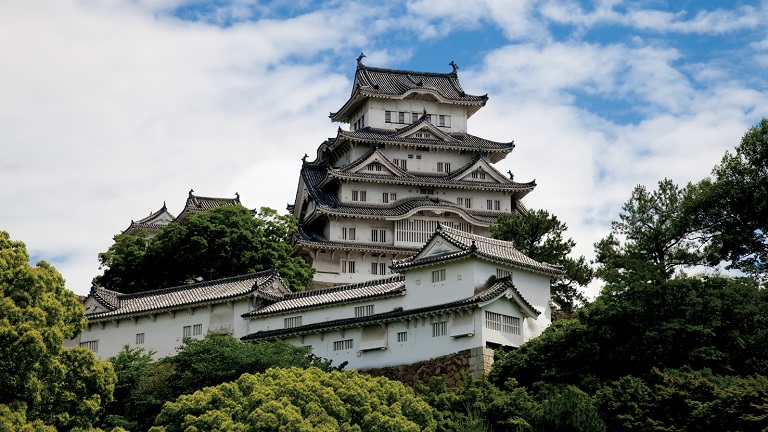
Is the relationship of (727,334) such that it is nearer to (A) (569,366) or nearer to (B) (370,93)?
(A) (569,366)

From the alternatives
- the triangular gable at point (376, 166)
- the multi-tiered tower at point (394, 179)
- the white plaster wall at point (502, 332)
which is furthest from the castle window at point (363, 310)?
the triangular gable at point (376, 166)

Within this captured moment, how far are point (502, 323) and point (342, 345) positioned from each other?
6.66m

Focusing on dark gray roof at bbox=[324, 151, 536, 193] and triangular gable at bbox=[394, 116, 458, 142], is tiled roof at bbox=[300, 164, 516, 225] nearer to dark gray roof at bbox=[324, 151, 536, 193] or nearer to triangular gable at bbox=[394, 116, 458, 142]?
dark gray roof at bbox=[324, 151, 536, 193]

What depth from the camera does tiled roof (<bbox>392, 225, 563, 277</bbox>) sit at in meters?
47.7

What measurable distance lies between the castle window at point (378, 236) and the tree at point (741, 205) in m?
Answer: 21.9

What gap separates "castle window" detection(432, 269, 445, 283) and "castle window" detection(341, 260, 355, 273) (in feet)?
76.4

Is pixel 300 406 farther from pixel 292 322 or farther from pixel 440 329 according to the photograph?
pixel 292 322

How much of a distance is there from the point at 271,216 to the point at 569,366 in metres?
26.5

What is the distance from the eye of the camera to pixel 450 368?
1810 inches

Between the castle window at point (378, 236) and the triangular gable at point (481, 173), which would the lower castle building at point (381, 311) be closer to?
the castle window at point (378, 236)

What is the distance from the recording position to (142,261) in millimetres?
64062

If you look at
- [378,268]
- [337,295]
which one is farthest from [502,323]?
[378,268]

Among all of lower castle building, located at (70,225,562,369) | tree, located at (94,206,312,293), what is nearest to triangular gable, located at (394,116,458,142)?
tree, located at (94,206,312,293)

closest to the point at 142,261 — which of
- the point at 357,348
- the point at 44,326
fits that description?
the point at 357,348
